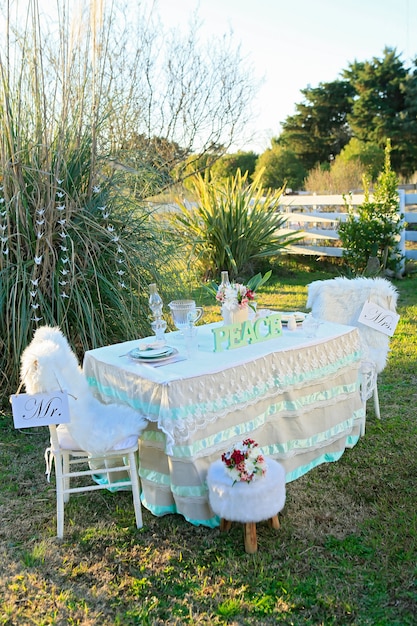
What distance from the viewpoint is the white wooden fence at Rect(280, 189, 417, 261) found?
30.5 ft

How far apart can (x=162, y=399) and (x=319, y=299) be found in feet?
5.46

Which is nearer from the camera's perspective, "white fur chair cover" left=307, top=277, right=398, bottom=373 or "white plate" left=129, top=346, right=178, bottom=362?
"white plate" left=129, top=346, right=178, bottom=362

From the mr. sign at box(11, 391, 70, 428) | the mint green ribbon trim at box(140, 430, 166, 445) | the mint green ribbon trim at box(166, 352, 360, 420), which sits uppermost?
A: the mr. sign at box(11, 391, 70, 428)

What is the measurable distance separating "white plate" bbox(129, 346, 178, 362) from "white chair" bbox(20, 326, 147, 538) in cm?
24

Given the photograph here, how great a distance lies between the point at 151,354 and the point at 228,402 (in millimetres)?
431

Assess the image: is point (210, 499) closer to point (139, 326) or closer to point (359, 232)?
point (139, 326)

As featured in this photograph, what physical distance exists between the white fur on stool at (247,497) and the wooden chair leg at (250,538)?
5 cm

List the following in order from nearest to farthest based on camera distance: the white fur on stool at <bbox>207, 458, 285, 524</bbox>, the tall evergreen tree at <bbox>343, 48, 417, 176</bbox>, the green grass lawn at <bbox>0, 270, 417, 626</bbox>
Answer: the green grass lawn at <bbox>0, 270, 417, 626</bbox>
the white fur on stool at <bbox>207, 458, 285, 524</bbox>
the tall evergreen tree at <bbox>343, 48, 417, 176</bbox>

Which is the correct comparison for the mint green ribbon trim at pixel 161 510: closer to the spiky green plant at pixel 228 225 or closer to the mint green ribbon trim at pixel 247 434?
the mint green ribbon trim at pixel 247 434

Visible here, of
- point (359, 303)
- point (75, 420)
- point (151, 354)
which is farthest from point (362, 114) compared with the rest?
point (75, 420)

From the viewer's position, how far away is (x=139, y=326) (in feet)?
13.1

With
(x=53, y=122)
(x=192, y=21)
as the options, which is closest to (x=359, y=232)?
(x=192, y=21)

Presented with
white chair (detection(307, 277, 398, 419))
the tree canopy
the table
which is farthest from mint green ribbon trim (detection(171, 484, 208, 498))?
the tree canopy

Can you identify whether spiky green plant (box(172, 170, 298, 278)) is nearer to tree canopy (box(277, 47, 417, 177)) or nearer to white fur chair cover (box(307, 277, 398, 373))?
white fur chair cover (box(307, 277, 398, 373))
